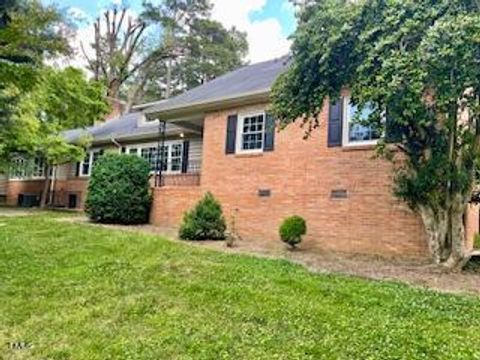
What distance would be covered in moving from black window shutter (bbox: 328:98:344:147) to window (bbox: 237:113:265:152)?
7.46ft

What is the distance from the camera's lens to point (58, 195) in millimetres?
24781

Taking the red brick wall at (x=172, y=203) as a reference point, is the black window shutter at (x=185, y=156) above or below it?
above

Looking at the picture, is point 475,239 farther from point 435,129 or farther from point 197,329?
point 197,329

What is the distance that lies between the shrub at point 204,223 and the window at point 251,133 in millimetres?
2218

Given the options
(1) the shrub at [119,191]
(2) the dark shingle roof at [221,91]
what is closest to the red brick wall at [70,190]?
(2) the dark shingle roof at [221,91]

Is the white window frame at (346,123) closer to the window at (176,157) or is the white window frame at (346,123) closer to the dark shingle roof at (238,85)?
the dark shingle roof at (238,85)

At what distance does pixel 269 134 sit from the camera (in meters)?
13.3

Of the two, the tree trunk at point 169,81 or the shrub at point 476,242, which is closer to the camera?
the shrub at point 476,242

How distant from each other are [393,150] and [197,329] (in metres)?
6.82

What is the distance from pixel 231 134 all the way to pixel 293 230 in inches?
169

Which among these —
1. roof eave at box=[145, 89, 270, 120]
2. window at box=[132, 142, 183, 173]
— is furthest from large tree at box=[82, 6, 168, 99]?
roof eave at box=[145, 89, 270, 120]

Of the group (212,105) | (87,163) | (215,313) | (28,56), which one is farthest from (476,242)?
(87,163)

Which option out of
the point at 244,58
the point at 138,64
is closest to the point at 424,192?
the point at 244,58

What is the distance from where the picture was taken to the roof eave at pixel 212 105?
13362 millimetres
